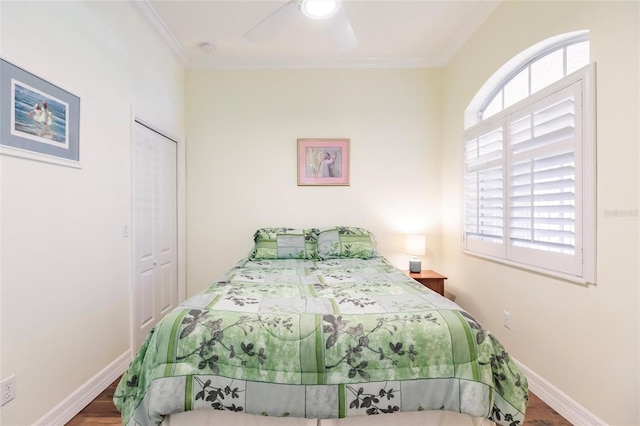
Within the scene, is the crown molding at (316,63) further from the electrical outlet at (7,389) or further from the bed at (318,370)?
the electrical outlet at (7,389)

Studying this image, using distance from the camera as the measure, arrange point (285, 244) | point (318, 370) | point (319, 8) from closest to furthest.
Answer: point (318, 370), point (319, 8), point (285, 244)

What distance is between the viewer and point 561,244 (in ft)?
6.00

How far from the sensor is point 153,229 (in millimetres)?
2781

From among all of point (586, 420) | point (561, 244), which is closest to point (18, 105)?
point (561, 244)

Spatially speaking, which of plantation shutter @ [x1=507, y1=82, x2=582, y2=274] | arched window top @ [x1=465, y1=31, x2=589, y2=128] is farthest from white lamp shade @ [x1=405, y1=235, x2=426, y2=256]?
arched window top @ [x1=465, y1=31, x2=589, y2=128]

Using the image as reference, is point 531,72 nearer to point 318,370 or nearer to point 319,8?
point 319,8

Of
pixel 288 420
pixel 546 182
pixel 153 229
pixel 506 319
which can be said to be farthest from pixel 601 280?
pixel 153 229

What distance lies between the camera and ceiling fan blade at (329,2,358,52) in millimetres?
1827

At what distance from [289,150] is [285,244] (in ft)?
3.68

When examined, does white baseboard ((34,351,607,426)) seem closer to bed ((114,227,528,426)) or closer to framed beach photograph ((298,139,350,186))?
bed ((114,227,528,426))

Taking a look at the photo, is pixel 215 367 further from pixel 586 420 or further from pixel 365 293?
pixel 586 420

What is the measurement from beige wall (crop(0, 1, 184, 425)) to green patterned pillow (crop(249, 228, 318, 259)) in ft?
3.69

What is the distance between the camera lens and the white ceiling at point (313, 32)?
2459mm

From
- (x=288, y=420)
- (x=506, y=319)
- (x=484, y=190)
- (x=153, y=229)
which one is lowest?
(x=288, y=420)
